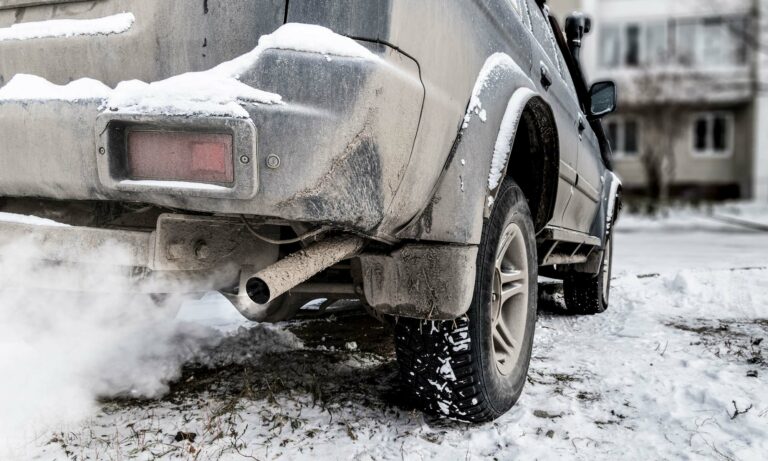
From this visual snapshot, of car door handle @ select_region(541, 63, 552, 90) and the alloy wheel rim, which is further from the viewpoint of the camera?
car door handle @ select_region(541, 63, 552, 90)

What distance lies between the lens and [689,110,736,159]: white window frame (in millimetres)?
22495

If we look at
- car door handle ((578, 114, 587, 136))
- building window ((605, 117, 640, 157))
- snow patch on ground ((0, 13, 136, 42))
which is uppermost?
building window ((605, 117, 640, 157))

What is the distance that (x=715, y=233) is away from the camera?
11.0 meters

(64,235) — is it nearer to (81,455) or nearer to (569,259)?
(81,455)

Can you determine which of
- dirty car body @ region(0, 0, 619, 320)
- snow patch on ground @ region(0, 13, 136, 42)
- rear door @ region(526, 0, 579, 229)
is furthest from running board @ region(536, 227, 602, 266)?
snow patch on ground @ region(0, 13, 136, 42)

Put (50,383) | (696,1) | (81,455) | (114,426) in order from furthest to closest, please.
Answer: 1. (696,1)
2. (50,383)
3. (114,426)
4. (81,455)

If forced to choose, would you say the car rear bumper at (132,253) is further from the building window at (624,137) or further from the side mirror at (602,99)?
the building window at (624,137)

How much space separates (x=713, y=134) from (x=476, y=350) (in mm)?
24307

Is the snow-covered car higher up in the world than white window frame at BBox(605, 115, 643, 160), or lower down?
lower down

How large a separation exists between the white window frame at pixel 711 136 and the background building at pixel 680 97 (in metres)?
0.03

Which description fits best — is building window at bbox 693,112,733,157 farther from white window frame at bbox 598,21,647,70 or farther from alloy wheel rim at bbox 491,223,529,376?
alloy wheel rim at bbox 491,223,529,376

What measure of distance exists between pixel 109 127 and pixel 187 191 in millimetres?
265

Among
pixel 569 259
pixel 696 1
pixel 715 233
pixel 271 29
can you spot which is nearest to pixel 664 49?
pixel 696 1

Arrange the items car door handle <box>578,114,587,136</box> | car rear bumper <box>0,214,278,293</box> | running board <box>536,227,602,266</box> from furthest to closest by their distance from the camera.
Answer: car door handle <box>578,114,587,136</box>, running board <box>536,227,602,266</box>, car rear bumper <box>0,214,278,293</box>
